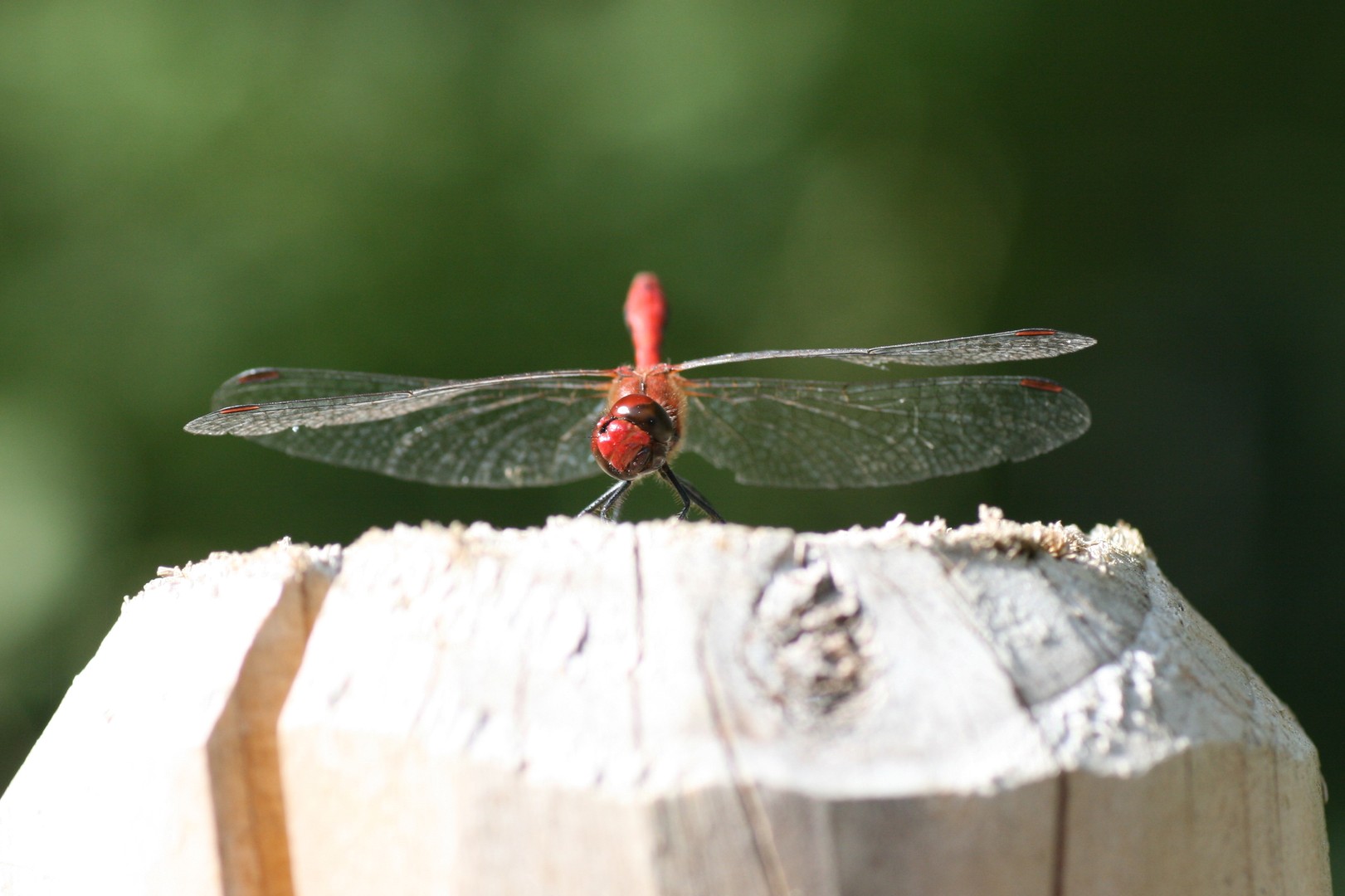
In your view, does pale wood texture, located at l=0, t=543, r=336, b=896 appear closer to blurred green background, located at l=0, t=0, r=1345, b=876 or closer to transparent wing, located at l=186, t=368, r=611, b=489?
transparent wing, located at l=186, t=368, r=611, b=489

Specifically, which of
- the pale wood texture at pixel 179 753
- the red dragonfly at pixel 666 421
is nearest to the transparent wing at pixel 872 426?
the red dragonfly at pixel 666 421

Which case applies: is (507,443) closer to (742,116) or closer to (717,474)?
(717,474)

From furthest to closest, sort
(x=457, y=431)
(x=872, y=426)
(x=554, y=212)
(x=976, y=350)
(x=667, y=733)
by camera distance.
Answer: (x=554, y=212) < (x=457, y=431) < (x=872, y=426) < (x=976, y=350) < (x=667, y=733)

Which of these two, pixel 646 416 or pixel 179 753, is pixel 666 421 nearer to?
pixel 646 416

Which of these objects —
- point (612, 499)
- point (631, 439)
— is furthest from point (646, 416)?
point (612, 499)

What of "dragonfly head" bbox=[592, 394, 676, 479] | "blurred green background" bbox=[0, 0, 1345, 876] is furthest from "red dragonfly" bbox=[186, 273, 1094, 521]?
"blurred green background" bbox=[0, 0, 1345, 876]

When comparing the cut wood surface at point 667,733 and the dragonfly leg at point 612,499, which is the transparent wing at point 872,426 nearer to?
the dragonfly leg at point 612,499
